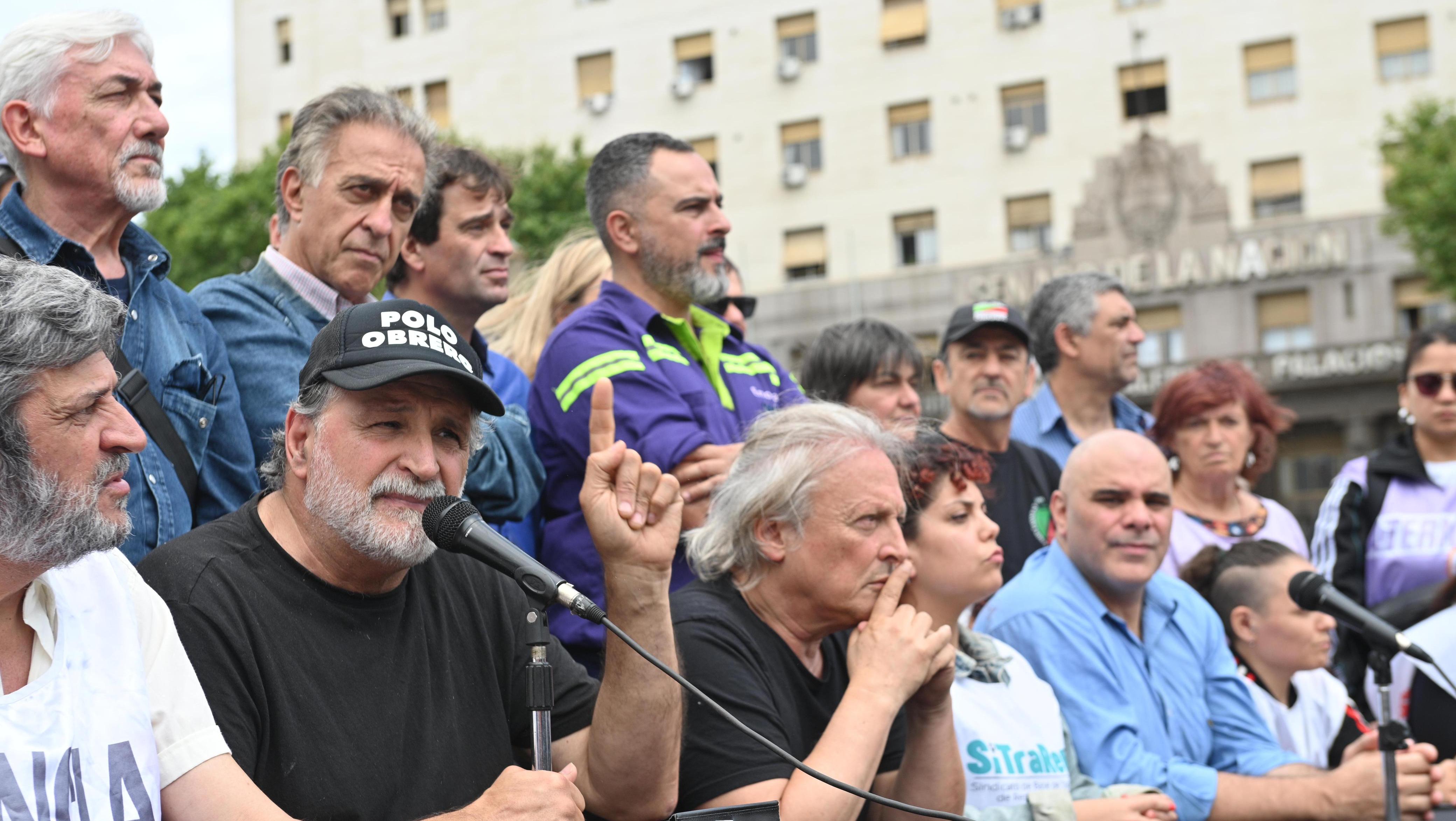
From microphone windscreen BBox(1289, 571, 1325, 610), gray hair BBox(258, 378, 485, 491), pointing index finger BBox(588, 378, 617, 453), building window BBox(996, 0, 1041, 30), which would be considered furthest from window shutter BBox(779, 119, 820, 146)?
pointing index finger BBox(588, 378, 617, 453)

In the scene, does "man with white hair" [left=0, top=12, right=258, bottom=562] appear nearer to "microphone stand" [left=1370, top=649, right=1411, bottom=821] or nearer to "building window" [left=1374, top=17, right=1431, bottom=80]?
"microphone stand" [left=1370, top=649, right=1411, bottom=821]

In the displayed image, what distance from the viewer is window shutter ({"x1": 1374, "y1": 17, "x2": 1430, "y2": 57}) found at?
30.9m

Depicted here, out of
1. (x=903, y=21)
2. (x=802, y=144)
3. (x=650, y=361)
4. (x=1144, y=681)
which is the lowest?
(x=1144, y=681)

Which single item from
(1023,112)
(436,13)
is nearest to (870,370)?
(1023,112)

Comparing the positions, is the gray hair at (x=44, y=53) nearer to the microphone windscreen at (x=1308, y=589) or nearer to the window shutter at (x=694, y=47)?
the microphone windscreen at (x=1308, y=589)

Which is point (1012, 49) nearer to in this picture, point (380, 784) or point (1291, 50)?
point (1291, 50)

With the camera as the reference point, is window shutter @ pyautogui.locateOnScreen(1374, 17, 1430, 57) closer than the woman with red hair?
No

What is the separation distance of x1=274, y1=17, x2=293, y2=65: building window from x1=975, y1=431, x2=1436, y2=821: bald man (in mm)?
39725

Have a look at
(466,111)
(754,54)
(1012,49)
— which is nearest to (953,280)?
(1012,49)

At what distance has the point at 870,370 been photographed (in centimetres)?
638

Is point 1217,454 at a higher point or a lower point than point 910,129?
lower

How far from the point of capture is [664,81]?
37.2 metres

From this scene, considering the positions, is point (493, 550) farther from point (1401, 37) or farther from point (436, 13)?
point (436, 13)

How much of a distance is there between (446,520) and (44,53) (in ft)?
6.49
